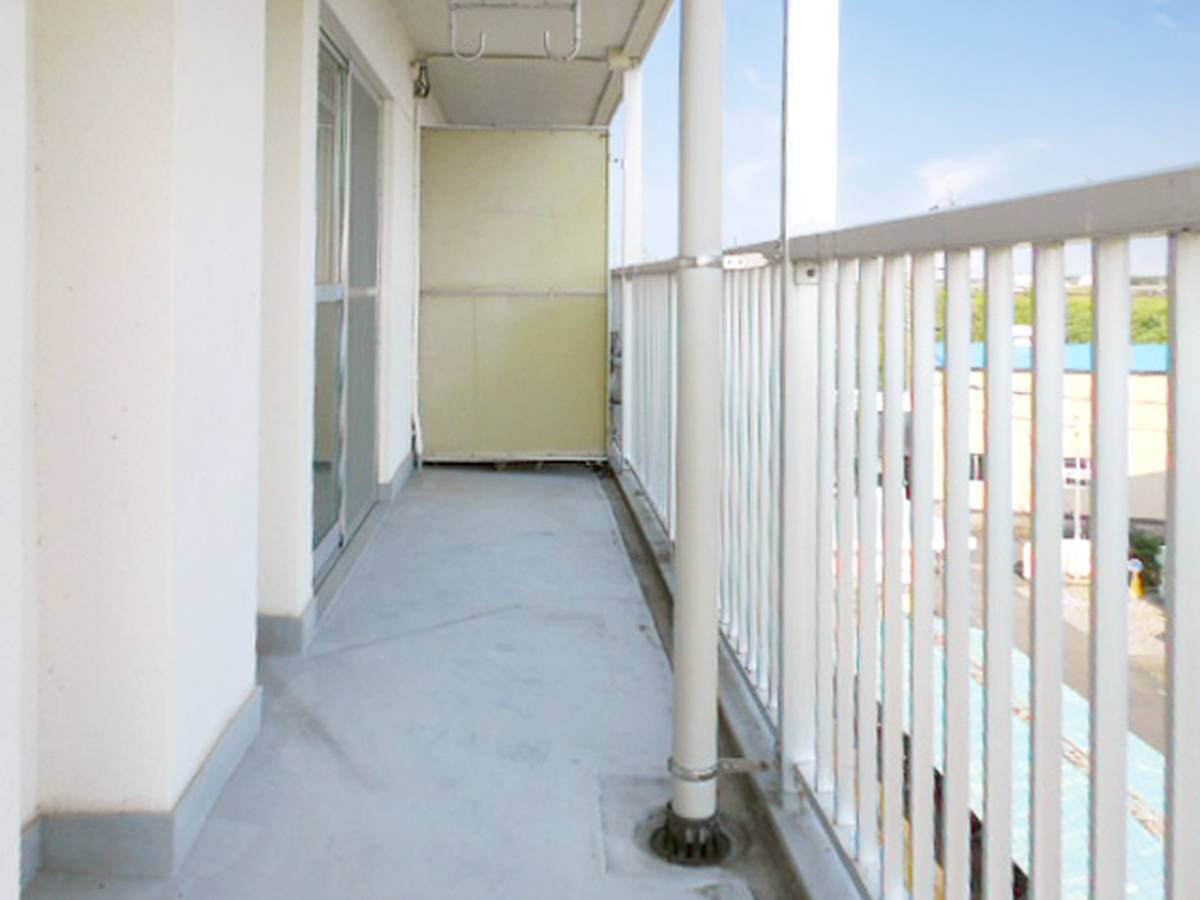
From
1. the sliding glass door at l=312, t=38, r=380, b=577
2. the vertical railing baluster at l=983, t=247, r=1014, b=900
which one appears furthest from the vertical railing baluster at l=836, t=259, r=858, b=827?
the sliding glass door at l=312, t=38, r=380, b=577

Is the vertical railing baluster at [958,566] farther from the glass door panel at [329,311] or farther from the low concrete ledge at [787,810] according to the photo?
the glass door panel at [329,311]

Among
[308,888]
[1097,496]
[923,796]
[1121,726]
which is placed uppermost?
[1097,496]

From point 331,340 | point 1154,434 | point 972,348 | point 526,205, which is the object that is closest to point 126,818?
point 972,348

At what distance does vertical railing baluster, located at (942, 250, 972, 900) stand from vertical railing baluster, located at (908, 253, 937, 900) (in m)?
0.08

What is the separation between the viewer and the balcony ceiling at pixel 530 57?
5023 millimetres

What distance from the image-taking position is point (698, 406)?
1796mm

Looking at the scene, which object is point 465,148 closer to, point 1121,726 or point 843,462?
point 843,462

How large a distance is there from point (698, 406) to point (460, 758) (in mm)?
928

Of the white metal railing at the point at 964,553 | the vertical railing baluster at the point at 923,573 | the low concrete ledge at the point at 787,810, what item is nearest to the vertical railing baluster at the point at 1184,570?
the white metal railing at the point at 964,553

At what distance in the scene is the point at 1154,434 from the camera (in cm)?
87

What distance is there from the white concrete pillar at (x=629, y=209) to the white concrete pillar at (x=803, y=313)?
3395 mm

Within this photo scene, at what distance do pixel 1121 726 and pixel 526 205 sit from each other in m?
5.12

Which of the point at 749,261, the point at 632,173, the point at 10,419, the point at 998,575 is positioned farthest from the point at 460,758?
the point at 632,173

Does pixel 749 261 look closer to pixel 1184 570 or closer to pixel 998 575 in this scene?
pixel 998 575
